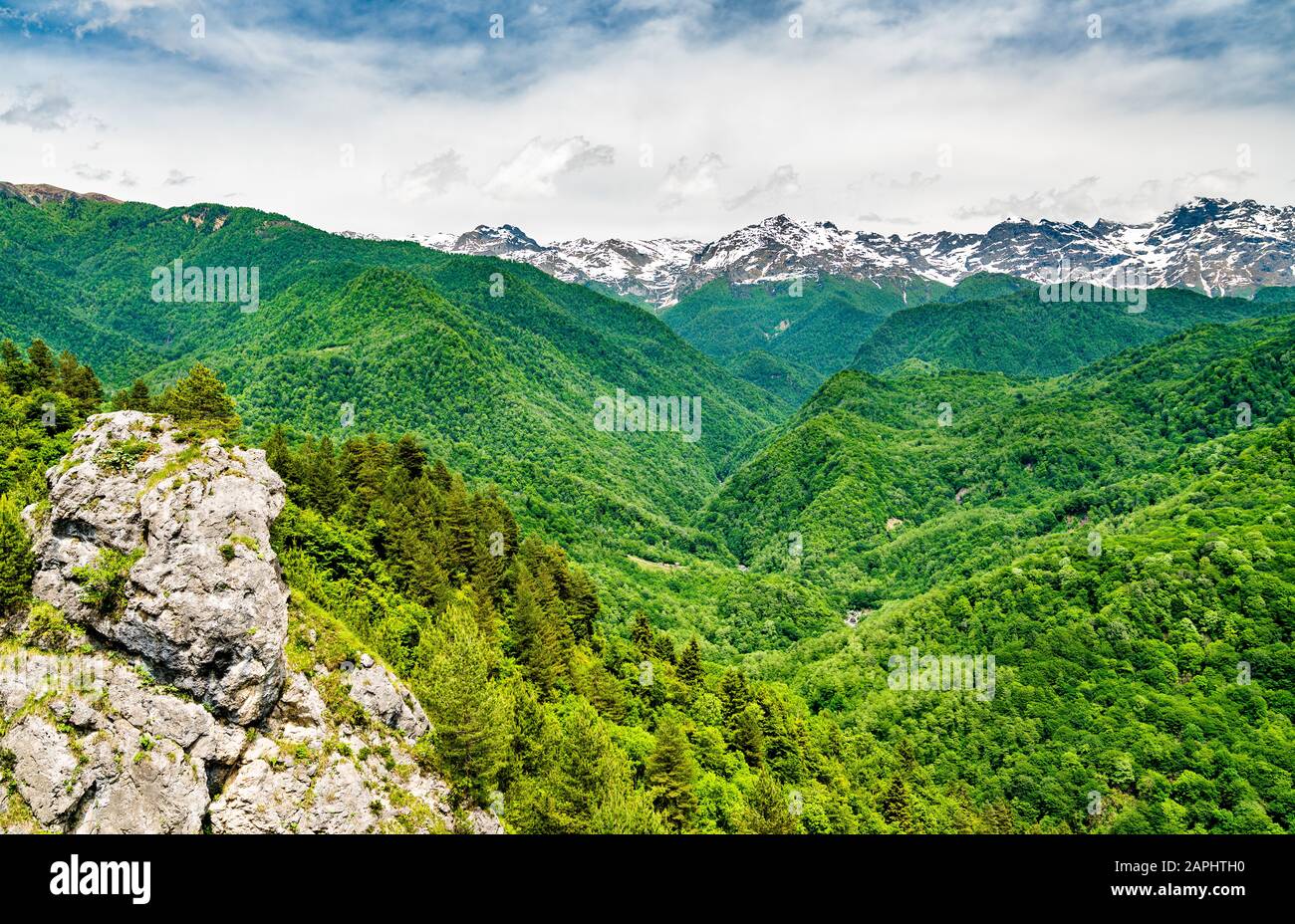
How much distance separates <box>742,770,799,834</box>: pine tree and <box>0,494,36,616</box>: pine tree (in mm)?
41004

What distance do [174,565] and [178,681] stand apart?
Answer: 557 cm

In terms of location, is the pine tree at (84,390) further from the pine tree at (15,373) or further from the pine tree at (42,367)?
the pine tree at (15,373)

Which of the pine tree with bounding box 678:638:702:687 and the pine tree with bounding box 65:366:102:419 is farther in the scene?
the pine tree with bounding box 678:638:702:687

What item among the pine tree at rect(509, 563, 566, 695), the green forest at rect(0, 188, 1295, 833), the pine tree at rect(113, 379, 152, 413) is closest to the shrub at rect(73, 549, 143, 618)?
the green forest at rect(0, 188, 1295, 833)

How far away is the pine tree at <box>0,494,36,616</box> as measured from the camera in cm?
3356

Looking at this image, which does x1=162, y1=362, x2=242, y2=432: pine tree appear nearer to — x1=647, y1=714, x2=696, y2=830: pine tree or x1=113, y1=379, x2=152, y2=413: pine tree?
x1=113, y1=379, x2=152, y2=413: pine tree

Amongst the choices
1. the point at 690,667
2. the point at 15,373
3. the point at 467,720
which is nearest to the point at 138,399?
the point at 15,373

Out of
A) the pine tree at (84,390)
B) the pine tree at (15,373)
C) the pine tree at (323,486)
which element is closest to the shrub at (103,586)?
the pine tree at (323,486)

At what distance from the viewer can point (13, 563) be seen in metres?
33.9

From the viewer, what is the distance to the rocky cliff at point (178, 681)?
30938mm

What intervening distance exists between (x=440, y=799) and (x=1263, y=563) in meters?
122

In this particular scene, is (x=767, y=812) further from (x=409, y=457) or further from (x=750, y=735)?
(x=409, y=457)
